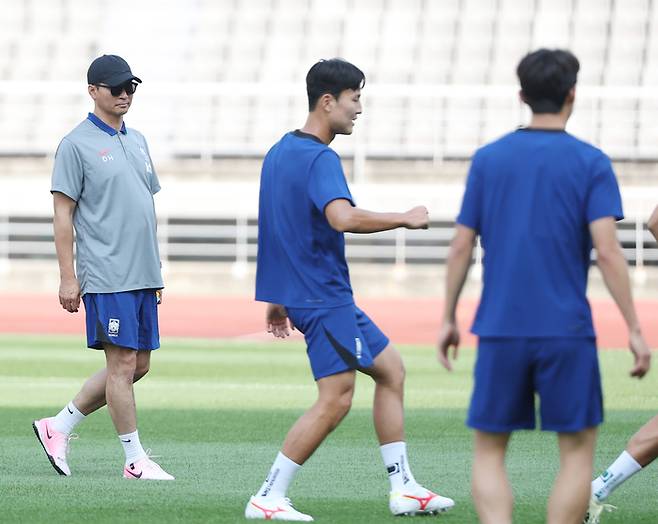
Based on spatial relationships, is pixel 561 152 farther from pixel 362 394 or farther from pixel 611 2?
pixel 611 2

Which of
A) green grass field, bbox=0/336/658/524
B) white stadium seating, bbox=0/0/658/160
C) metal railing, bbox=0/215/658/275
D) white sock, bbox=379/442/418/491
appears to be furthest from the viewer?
white stadium seating, bbox=0/0/658/160

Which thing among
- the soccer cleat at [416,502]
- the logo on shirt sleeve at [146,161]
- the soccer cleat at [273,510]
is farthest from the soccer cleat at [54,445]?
the soccer cleat at [416,502]

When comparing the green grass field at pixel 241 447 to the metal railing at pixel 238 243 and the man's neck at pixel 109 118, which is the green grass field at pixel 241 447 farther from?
the metal railing at pixel 238 243

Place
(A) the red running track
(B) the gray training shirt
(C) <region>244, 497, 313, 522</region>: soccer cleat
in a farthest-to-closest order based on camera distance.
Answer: (A) the red running track
(B) the gray training shirt
(C) <region>244, 497, 313, 522</region>: soccer cleat

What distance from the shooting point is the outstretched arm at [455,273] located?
5191 mm

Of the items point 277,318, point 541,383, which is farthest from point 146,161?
point 541,383

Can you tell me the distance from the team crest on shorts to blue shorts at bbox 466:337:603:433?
3050 mm

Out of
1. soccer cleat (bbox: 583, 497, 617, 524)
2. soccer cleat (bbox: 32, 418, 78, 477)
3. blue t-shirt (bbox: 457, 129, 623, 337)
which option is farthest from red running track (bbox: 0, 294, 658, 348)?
blue t-shirt (bbox: 457, 129, 623, 337)

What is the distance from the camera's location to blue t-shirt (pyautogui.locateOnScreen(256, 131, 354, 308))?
6438mm

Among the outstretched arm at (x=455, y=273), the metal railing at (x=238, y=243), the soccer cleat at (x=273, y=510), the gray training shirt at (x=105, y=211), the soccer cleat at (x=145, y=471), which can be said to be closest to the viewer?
the outstretched arm at (x=455, y=273)

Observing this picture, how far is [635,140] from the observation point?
32188 mm

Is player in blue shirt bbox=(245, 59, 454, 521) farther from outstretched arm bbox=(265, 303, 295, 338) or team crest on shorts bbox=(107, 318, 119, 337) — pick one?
team crest on shorts bbox=(107, 318, 119, 337)

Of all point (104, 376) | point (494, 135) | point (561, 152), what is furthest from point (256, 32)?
point (561, 152)

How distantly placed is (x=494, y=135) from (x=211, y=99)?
6551 millimetres
